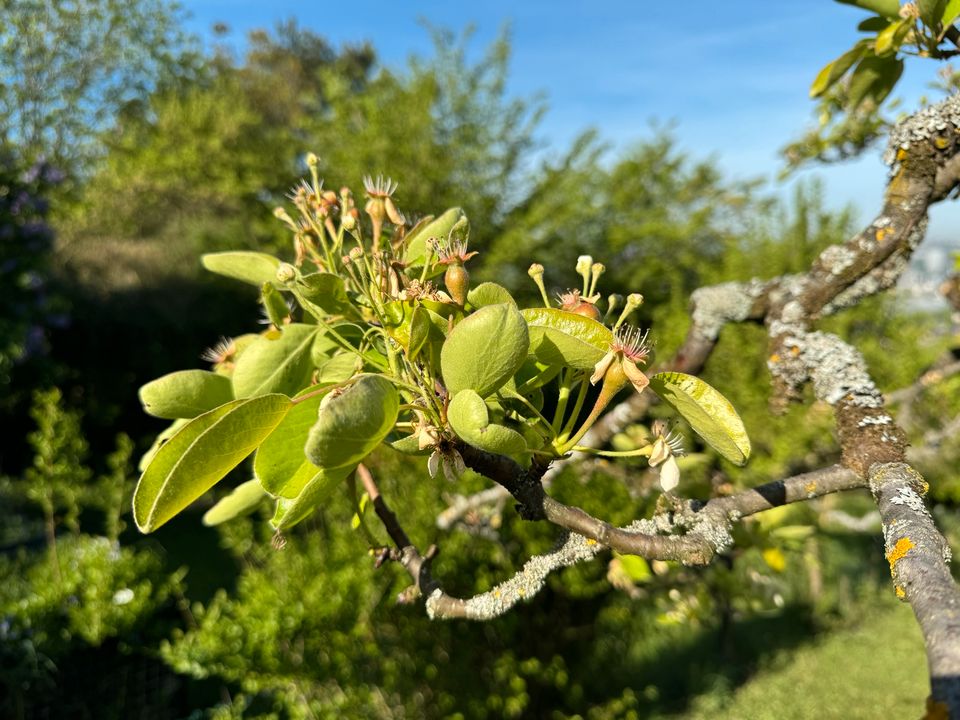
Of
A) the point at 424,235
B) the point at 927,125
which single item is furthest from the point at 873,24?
the point at 424,235

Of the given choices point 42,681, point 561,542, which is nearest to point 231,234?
point 42,681

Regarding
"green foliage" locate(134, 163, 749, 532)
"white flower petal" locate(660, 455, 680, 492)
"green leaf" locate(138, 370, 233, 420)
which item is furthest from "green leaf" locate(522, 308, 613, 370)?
"green leaf" locate(138, 370, 233, 420)

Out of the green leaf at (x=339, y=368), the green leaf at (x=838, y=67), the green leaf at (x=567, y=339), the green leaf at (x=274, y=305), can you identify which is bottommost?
the green leaf at (x=339, y=368)

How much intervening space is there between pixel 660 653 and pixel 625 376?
5.37 meters

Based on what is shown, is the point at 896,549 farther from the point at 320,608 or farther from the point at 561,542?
the point at 320,608

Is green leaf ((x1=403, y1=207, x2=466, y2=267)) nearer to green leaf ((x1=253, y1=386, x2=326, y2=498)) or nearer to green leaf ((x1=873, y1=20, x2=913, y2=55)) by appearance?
green leaf ((x1=253, y1=386, x2=326, y2=498))

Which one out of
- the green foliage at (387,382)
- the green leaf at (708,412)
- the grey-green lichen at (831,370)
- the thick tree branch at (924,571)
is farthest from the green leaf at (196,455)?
the grey-green lichen at (831,370)

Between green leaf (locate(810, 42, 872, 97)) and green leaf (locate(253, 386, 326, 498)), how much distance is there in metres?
1.00

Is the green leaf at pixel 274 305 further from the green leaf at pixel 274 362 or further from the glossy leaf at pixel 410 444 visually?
the glossy leaf at pixel 410 444

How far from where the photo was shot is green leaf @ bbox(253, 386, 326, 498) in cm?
62

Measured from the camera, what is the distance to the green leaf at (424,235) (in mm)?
817

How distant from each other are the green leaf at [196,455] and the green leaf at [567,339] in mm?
233

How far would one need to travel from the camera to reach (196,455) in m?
0.58

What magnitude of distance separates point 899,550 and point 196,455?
56cm
